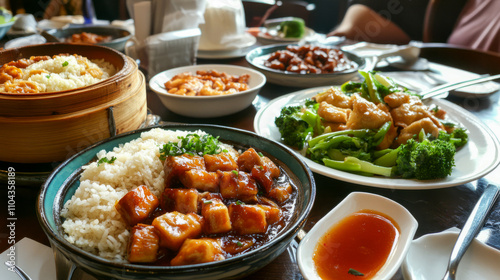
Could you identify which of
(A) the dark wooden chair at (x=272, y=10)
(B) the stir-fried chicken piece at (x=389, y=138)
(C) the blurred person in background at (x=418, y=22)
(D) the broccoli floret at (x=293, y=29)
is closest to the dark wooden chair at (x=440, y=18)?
Answer: (C) the blurred person in background at (x=418, y=22)

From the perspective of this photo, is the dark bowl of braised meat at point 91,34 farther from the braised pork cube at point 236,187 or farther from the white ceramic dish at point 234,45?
the braised pork cube at point 236,187

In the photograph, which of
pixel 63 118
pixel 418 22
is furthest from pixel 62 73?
pixel 418 22

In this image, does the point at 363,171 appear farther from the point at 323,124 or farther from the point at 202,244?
the point at 202,244

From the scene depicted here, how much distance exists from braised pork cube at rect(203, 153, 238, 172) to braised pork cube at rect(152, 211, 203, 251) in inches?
11.4

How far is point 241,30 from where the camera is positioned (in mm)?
3717

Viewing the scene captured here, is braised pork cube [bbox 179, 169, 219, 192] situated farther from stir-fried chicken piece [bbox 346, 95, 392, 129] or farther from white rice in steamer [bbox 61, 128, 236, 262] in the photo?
stir-fried chicken piece [bbox 346, 95, 392, 129]

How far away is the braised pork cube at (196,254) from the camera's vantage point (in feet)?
3.66

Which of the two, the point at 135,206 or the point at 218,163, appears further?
the point at 218,163

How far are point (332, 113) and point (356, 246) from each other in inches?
41.4

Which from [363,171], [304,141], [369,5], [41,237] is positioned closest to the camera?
[41,237]

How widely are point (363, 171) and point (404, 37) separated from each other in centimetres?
476

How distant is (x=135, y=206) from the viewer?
50.2 inches

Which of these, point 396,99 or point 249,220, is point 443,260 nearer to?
point 249,220

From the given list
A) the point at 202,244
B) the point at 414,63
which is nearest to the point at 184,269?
the point at 202,244
